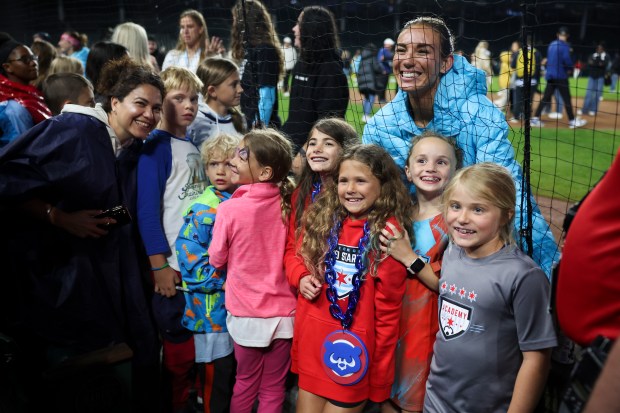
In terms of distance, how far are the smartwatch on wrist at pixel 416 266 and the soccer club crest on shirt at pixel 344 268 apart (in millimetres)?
236

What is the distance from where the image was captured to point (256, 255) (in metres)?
2.71

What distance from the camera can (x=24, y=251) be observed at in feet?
9.16

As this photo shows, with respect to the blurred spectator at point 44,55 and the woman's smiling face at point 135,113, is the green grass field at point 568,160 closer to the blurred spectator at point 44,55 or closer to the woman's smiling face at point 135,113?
the blurred spectator at point 44,55

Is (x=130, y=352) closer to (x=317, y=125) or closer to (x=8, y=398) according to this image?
(x=8, y=398)

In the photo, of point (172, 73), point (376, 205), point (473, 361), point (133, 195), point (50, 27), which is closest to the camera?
point (473, 361)

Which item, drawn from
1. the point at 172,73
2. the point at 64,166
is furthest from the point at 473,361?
the point at 172,73

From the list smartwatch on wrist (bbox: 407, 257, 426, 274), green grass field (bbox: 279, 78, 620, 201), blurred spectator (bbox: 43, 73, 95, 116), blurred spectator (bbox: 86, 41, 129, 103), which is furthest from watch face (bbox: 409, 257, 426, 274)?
green grass field (bbox: 279, 78, 620, 201)

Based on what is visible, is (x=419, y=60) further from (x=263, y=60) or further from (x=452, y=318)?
(x=263, y=60)

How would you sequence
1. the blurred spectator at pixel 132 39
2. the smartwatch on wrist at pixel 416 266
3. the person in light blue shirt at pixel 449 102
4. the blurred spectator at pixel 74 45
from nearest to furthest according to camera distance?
the smartwatch on wrist at pixel 416 266, the person in light blue shirt at pixel 449 102, the blurred spectator at pixel 132 39, the blurred spectator at pixel 74 45

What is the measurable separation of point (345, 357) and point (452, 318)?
19.1 inches

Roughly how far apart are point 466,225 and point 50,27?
12.0 m

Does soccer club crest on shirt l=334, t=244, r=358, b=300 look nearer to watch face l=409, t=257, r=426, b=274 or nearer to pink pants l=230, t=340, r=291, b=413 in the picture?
watch face l=409, t=257, r=426, b=274

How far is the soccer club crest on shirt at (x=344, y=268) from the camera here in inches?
95.0

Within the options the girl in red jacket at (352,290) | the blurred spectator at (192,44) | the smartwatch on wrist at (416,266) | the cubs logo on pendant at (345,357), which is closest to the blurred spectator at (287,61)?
the blurred spectator at (192,44)
